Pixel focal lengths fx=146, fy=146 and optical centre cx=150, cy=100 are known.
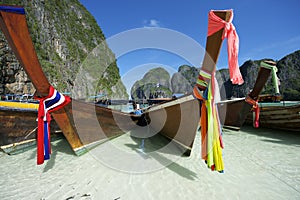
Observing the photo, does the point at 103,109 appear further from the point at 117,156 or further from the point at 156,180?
the point at 156,180

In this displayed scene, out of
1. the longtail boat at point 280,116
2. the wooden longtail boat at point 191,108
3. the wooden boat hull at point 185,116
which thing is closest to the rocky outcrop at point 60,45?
the wooden boat hull at point 185,116

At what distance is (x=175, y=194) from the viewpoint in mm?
2123

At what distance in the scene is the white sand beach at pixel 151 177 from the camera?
2158mm

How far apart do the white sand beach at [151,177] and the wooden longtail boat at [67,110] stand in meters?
0.57

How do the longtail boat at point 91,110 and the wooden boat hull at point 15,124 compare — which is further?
the wooden boat hull at point 15,124

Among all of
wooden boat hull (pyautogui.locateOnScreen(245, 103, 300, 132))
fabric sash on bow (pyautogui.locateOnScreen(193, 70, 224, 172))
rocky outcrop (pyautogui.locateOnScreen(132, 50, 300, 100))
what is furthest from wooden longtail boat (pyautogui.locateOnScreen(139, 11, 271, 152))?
rocky outcrop (pyautogui.locateOnScreen(132, 50, 300, 100))

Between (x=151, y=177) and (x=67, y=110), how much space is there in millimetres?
2115

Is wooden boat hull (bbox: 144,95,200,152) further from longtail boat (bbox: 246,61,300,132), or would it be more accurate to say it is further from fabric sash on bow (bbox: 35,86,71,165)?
longtail boat (bbox: 246,61,300,132)

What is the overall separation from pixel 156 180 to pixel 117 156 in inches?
58.1

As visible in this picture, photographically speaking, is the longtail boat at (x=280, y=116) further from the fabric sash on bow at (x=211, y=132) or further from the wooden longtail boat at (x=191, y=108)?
the fabric sash on bow at (x=211, y=132)

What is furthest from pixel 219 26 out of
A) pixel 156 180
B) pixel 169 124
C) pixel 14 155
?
pixel 14 155

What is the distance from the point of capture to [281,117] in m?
5.51

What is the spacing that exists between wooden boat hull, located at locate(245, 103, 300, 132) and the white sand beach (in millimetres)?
2002

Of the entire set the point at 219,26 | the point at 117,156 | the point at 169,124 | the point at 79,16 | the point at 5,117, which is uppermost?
the point at 79,16
